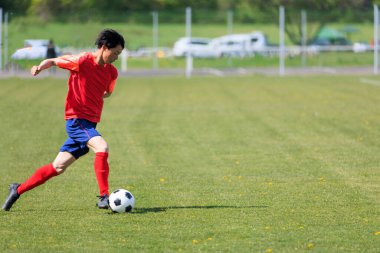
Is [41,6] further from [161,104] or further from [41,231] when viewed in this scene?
[41,231]

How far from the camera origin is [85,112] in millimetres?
9844

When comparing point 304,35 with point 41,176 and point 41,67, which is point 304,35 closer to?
point 41,176

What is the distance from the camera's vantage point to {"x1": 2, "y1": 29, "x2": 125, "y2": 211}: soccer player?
9.70m

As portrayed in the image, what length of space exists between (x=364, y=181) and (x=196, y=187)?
2187mm

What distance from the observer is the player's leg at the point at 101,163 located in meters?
9.63

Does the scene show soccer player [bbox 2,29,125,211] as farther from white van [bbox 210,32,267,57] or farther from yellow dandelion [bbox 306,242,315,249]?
white van [bbox 210,32,267,57]

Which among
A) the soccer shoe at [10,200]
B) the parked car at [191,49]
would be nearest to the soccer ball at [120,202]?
the soccer shoe at [10,200]

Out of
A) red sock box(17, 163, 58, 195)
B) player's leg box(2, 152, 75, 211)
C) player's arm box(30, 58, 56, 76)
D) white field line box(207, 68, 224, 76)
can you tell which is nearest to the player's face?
player's arm box(30, 58, 56, 76)

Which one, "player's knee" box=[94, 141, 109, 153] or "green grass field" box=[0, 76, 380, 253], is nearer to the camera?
"green grass field" box=[0, 76, 380, 253]

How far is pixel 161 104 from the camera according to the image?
25328 millimetres

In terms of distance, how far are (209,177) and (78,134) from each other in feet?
10.1

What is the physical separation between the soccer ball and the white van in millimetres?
37225

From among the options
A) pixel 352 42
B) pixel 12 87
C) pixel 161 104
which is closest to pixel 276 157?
pixel 161 104

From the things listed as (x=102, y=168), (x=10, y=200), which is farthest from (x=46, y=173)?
(x=102, y=168)
